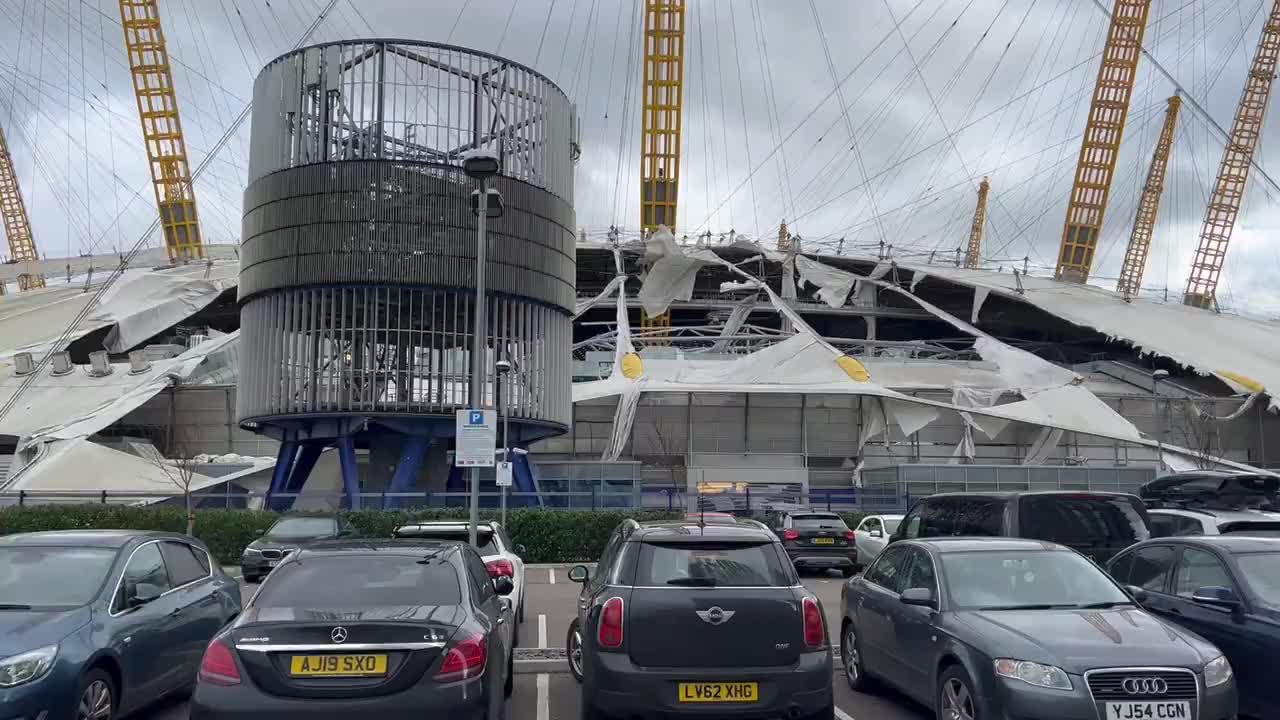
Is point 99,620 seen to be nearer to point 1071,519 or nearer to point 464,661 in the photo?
point 464,661

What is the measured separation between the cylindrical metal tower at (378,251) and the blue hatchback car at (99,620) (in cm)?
1881

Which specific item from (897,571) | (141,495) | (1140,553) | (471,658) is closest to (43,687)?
(471,658)

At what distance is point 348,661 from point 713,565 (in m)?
2.61

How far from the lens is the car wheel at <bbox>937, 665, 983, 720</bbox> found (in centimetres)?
725

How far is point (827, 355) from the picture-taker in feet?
A: 147

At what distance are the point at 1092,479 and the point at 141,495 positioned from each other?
29.7m

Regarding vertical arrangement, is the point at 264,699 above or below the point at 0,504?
above

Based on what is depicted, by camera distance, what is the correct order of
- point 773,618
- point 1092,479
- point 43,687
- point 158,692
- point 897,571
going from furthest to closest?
point 1092,479 < point 897,571 < point 158,692 < point 773,618 < point 43,687

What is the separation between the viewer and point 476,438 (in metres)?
15.0

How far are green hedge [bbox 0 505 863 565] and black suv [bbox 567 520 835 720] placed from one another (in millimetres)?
18887

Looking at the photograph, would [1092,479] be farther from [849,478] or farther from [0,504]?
[0,504]

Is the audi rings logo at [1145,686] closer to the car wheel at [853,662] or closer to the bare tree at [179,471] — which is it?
the car wheel at [853,662]

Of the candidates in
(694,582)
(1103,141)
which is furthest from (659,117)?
(694,582)

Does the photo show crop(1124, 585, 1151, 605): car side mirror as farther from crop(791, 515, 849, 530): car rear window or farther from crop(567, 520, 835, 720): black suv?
crop(791, 515, 849, 530): car rear window
